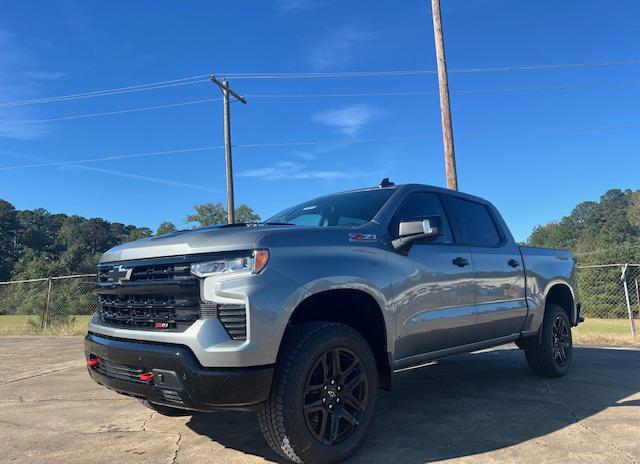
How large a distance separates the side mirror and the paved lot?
56.6 inches

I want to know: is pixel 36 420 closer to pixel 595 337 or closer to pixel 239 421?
pixel 239 421

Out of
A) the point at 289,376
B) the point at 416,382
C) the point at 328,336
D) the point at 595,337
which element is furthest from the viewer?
the point at 595,337

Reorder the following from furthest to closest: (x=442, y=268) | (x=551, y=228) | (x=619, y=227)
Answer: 1. (x=551, y=228)
2. (x=619, y=227)
3. (x=442, y=268)

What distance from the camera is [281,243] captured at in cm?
318

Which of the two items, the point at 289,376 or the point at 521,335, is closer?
the point at 289,376

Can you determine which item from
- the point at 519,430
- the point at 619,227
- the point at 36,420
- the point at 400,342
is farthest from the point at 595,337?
the point at 619,227

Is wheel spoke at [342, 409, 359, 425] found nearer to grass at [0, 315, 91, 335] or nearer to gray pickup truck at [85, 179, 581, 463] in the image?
gray pickup truck at [85, 179, 581, 463]

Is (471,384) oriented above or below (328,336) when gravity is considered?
below

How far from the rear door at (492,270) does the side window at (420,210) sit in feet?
0.80

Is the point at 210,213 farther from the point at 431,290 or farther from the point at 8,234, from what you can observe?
the point at 431,290

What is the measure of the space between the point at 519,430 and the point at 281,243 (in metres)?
2.41

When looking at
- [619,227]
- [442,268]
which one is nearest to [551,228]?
[619,227]

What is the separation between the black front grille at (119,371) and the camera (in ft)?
10.5

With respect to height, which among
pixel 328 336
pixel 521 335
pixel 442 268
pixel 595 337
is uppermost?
pixel 442 268
